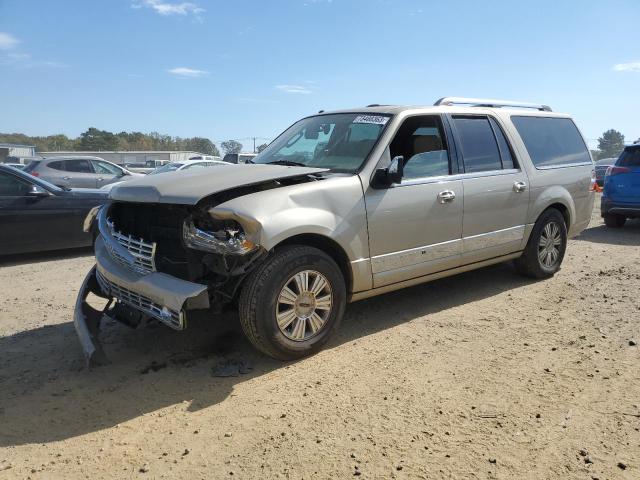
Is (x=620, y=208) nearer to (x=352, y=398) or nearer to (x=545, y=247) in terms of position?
(x=545, y=247)

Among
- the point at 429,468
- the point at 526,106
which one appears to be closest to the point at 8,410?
the point at 429,468

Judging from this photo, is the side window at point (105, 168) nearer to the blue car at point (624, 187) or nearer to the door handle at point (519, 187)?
the door handle at point (519, 187)

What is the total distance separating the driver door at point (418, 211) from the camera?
4.14 meters

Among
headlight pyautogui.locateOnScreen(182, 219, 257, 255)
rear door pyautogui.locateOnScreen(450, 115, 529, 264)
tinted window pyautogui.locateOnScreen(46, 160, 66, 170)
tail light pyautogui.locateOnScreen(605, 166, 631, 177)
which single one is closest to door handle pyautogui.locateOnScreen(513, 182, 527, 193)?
rear door pyautogui.locateOnScreen(450, 115, 529, 264)

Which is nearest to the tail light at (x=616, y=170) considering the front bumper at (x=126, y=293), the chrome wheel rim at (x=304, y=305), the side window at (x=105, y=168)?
the chrome wheel rim at (x=304, y=305)

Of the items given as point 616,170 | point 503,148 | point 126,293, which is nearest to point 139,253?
point 126,293

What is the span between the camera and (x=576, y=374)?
354 cm

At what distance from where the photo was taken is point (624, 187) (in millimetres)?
9648

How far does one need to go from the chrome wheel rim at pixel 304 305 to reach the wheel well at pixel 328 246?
9.5 inches

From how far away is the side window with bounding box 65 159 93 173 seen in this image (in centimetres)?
1438

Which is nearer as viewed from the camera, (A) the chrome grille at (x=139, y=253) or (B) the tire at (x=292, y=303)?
(B) the tire at (x=292, y=303)

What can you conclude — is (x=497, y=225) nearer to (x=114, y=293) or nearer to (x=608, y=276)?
(x=608, y=276)

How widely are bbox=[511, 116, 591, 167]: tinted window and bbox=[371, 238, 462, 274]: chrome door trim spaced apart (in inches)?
67.2

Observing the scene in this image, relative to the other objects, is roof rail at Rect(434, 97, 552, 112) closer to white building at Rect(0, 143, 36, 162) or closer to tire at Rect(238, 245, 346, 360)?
tire at Rect(238, 245, 346, 360)
